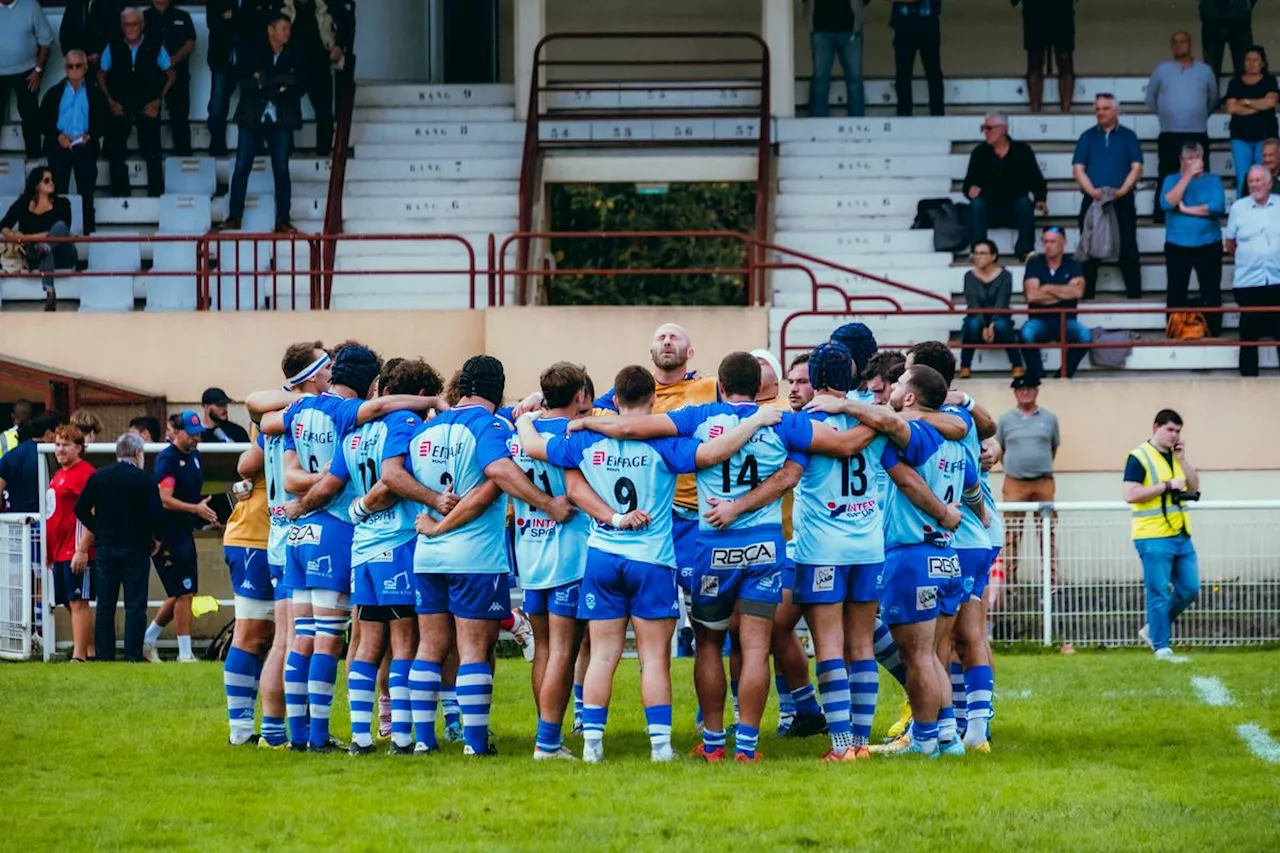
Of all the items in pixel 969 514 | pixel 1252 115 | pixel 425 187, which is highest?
pixel 1252 115

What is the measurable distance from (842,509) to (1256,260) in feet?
39.7

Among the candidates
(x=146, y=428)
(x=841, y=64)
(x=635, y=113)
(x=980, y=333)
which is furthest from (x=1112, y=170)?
(x=146, y=428)

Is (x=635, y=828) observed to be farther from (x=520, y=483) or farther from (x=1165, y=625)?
(x=1165, y=625)

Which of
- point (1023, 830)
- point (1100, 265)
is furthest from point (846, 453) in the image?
point (1100, 265)

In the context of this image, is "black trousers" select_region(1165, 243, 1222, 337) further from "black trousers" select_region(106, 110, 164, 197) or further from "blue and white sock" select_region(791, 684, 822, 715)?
"blue and white sock" select_region(791, 684, 822, 715)

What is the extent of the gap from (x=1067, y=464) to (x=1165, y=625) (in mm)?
4087

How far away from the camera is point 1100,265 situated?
22.6 m

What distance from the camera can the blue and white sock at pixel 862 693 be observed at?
10.5 meters

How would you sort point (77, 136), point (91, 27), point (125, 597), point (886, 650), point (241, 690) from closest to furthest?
point (241, 690), point (886, 650), point (125, 597), point (77, 136), point (91, 27)

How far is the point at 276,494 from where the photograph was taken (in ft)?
36.1

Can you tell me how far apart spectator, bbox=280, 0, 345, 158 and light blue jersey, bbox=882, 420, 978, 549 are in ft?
47.0

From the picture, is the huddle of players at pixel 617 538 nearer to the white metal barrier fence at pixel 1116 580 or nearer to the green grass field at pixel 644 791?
→ the green grass field at pixel 644 791

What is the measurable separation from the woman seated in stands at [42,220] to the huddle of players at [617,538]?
1305 cm

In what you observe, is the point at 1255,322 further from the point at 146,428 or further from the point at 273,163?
the point at 146,428
